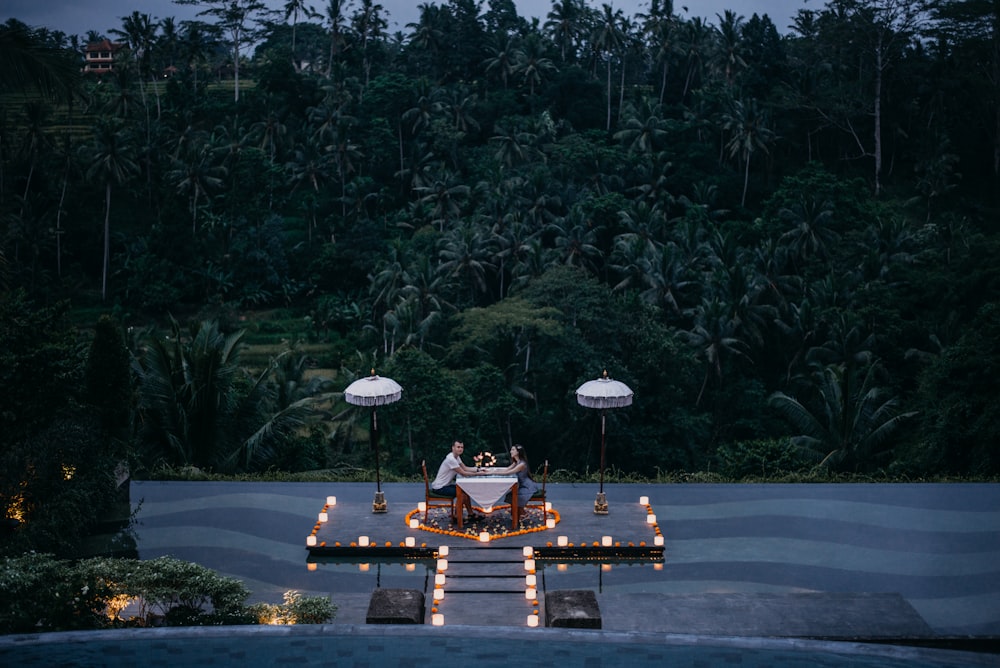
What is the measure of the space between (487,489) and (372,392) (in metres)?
1.77

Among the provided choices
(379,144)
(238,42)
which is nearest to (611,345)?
(379,144)

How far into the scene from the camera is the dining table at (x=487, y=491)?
1197cm

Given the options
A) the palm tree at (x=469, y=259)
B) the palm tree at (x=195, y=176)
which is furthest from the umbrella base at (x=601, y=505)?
the palm tree at (x=195, y=176)

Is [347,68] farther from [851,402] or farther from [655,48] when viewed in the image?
[851,402]

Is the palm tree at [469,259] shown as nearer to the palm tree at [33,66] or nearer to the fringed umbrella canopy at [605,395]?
the fringed umbrella canopy at [605,395]

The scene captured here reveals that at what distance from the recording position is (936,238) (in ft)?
134

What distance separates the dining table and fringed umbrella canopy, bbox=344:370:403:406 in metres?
1.32

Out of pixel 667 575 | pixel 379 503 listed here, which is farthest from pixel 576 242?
pixel 667 575

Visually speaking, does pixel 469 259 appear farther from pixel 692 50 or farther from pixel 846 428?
pixel 692 50

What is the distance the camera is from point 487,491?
11992mm

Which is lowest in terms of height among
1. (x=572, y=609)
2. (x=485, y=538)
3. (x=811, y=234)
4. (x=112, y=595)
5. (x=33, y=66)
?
(x=485, y=538)

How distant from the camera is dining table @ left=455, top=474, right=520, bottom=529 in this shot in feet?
39.3

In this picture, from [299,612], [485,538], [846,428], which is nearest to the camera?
[299,612]

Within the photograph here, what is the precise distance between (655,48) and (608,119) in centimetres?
679
